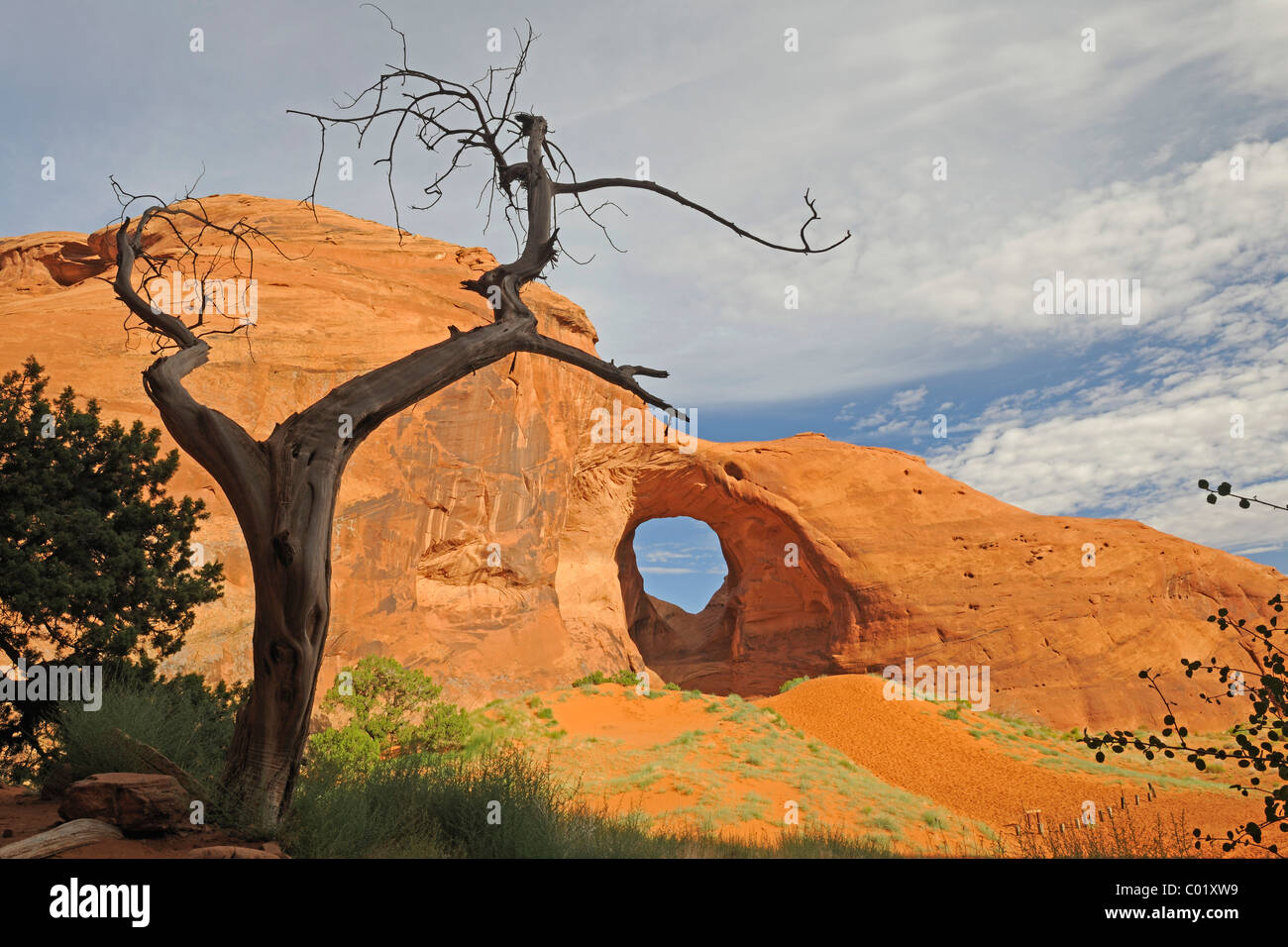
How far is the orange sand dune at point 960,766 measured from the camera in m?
14.8

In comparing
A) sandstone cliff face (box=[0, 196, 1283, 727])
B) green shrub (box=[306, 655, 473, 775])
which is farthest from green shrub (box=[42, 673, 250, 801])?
sandstone cliff face (box=[0, 196, 1283, 727])

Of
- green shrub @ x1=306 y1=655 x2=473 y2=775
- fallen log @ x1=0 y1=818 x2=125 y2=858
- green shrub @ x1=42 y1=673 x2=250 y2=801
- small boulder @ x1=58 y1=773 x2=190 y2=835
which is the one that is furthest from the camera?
green shrub @ x1=306 y1=655 x2=473 y2=775

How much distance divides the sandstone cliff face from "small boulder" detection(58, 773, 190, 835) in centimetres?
1030

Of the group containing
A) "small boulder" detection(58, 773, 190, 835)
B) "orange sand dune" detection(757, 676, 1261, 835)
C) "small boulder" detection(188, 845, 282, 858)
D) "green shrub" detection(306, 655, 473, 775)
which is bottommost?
"orange sand dune" detection(757, 676, 1261, 835)

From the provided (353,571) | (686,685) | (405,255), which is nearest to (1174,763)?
(686,685)

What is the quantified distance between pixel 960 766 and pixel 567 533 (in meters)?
13.9

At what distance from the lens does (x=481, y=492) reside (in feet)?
68.7

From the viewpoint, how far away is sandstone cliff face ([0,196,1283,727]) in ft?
57.8

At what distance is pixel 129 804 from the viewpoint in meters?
4.85

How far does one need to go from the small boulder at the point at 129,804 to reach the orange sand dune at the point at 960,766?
12221 millimetres

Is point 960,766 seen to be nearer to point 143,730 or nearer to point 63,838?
point 143,730

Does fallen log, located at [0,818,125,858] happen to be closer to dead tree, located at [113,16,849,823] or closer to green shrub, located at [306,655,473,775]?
dead tree, located at [113,16,849,823]

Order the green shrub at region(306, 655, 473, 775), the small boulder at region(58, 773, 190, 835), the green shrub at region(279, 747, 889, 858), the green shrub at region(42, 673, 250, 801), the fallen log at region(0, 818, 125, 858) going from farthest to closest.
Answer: the green shrub at region(306, 655, 473, 775) < the green shrub at region(42, 673, 250, 801) < the green shrub at region(279, 747, 889, 858) < the small boulder at region(58, 773, 190, 835) < the fallen log at region(0, 818, 125, 858)
